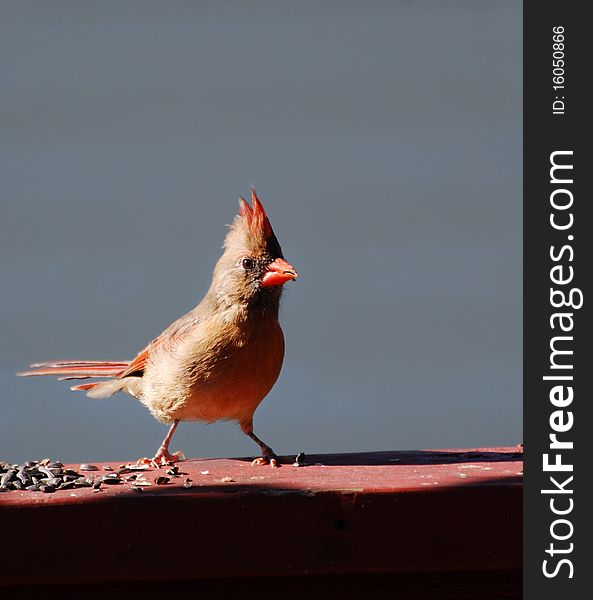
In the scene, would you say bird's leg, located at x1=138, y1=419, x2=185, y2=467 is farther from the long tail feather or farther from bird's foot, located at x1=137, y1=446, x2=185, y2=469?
the long tail feather

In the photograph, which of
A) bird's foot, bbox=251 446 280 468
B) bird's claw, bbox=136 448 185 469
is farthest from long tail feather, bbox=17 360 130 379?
bird's foot, bbox=251 446 280 468

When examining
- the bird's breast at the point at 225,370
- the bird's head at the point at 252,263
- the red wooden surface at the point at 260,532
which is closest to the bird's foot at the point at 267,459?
the bird's breast at the point at 225,370

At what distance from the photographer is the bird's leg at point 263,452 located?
7.70ft

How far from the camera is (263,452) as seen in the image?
2.48 meters

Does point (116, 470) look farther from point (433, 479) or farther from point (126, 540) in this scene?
point (433, 479)

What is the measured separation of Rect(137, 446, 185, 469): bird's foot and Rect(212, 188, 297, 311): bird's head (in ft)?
1.32

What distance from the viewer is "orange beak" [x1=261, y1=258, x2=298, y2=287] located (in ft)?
8.27

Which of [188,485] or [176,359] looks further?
[176,359]

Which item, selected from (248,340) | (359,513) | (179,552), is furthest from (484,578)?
(248,340)

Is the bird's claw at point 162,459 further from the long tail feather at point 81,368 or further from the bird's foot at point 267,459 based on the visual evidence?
the long tail feather at point 81,368

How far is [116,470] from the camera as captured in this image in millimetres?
2230

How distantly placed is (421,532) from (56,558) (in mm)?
590

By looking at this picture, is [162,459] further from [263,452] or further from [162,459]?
[263,452]

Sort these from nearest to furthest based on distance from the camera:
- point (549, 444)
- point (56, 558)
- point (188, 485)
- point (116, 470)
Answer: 1. point (56, 558)
2. point (188, 485)
3. point (549, 444)
4. point (116, 470)
